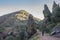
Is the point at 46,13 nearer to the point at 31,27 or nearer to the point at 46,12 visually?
the point at 46,12

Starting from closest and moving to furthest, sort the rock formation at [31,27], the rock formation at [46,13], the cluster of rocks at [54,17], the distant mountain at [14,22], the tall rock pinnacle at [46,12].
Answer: the cluster of rocks at [54,17] → the rock formation at [31,27] → the rock formation at [46,13] → the tall rock pinnacle at [46,12] → the distant mountain at [14,22]

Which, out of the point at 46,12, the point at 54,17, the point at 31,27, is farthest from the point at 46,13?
the point at 31,27

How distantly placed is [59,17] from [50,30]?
141 inches

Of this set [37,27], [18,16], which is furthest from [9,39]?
[18,16]

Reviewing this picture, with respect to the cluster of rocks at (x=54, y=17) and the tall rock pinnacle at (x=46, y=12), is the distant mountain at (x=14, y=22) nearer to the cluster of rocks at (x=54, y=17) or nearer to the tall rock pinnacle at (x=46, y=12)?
the tall rock pinnacle at (x=46, y=12)

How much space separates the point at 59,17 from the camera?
104ft

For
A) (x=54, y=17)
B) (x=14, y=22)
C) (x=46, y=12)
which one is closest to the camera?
(x=54, y=17)

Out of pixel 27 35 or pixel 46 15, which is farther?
pixel 46 15

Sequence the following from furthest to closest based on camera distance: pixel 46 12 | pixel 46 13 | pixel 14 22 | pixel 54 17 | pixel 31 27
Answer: pixel 14 22
pixel 46 12
pixel 46 13
pixel 31 27
pixel 54 17

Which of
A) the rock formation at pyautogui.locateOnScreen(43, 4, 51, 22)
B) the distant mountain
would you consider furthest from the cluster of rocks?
the distant mountain

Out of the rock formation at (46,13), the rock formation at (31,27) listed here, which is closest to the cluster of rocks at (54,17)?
the rock formation at (46,13)

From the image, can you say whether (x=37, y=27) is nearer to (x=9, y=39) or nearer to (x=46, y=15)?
(x=46, y=15)

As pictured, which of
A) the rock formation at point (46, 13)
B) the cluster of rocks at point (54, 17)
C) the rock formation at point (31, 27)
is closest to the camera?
the cluster of rocks at point (54, 17)

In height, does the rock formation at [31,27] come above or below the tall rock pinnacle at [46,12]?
below
